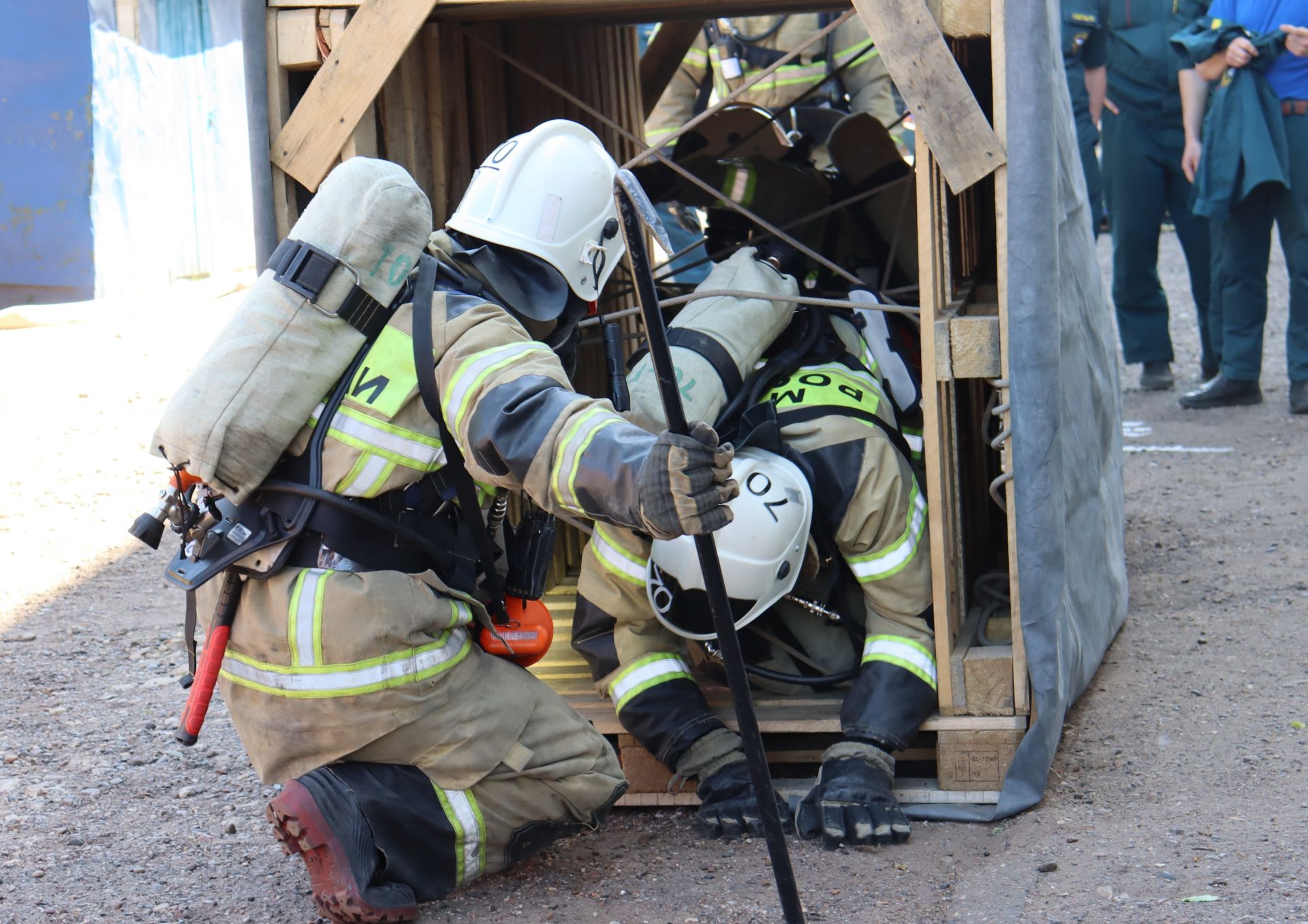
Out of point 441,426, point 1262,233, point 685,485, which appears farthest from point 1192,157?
point 685,485

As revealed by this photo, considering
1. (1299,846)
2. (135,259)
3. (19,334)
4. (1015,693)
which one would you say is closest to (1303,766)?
(1299,846)

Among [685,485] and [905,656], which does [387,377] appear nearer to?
[685,485]

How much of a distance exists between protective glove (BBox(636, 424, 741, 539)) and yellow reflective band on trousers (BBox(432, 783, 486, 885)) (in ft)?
3.12

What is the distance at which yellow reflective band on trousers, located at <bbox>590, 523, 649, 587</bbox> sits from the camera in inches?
130

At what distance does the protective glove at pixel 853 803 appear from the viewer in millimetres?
3037

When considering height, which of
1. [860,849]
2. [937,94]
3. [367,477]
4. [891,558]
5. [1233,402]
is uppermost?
[937,94]

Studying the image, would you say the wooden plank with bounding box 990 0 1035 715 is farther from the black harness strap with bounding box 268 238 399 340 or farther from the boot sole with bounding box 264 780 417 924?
the boot sole with bounding box 264 780 417 924

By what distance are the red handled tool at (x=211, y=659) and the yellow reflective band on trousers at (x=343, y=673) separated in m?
0.06

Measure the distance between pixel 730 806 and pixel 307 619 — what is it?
3.52 ft

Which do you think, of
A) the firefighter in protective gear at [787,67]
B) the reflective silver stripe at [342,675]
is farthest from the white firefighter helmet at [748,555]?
the firefighter in protective gear at [787,67]

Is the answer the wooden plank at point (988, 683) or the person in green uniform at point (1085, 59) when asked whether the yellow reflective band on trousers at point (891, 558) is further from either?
the person in green uniform at point (1085, 59)

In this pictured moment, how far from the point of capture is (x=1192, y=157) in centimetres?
702

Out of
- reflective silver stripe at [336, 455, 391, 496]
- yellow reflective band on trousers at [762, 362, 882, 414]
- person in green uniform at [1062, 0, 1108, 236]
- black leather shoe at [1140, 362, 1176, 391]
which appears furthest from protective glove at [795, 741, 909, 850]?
person in green uniform at [1062, 0, 1108, 236]

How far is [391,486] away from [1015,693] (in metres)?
1.49
